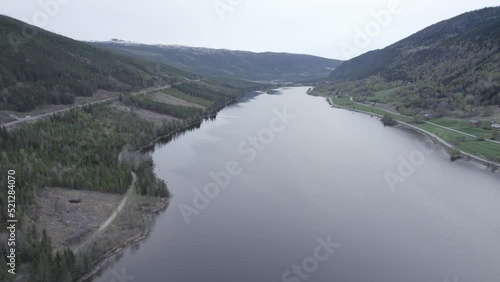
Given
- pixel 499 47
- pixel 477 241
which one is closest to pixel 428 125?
pixel 499 47

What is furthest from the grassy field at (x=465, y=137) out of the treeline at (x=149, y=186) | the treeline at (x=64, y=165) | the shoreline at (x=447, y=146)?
the treeline at (x=64, y=165)

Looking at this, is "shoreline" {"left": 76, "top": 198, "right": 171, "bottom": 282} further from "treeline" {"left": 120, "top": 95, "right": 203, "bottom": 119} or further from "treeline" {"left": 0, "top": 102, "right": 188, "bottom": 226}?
"treeline" {"left": 120, "top": 95, "right": 203, "bottom": 119}

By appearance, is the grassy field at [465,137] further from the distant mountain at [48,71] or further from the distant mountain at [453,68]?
the distant mountain at [48,71]

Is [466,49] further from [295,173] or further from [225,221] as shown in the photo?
[225,221]

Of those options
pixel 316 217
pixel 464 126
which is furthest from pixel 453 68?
pixel 316 217

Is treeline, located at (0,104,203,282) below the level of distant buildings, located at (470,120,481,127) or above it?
above

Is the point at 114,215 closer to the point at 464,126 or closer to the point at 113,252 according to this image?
the point at 113,252

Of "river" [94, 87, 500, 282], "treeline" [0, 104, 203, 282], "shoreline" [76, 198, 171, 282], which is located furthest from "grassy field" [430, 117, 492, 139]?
"shoreline" [76, 198, 171, 282]
